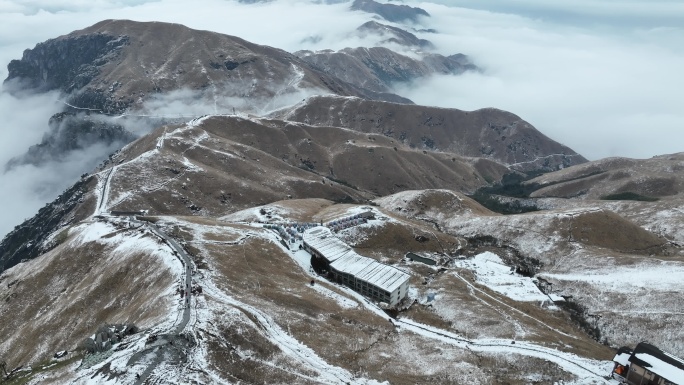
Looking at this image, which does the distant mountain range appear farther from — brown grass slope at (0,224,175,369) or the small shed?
the small shed

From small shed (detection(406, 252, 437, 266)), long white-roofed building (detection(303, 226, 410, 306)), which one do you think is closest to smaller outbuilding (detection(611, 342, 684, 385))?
long white-roofed building (detection(303, 226, 410, 306))

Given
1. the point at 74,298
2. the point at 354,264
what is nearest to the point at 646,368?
the point at 354,264

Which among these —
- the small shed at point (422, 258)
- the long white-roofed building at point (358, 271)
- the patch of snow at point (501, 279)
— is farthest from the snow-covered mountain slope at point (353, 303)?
the long white-roofed building at point (358, 271)

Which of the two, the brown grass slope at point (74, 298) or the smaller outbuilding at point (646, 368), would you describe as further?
the brown grass slope at point (74, 298)

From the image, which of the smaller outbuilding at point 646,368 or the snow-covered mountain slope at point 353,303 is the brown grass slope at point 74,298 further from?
the smaller outbuilding at point 646,368

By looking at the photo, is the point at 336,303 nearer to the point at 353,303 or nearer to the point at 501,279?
the point at 353,303

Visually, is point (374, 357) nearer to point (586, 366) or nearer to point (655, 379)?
point (586, 366)

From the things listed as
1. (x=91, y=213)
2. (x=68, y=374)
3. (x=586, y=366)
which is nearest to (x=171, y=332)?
(x=68, y=374)

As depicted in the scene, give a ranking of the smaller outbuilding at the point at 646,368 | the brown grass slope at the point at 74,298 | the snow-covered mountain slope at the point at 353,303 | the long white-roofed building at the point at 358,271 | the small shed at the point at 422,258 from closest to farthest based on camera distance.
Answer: the snow-covered mountain slope at the point at 353,303, the smaller outbuilding at the point at 646,368, the brown grass slope at the point at 74,298, the long white-roofed building at the point at 358,271, the small shed at the point at 422,258
